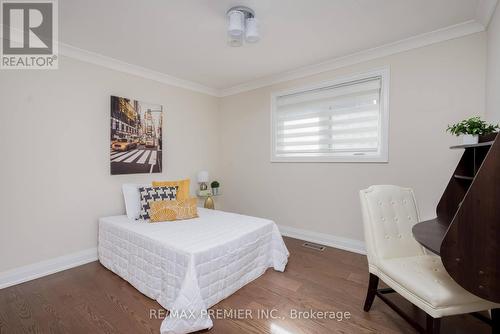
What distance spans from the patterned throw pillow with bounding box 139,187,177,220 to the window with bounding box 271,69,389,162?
1.61m

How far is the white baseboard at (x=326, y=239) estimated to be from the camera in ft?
9.41

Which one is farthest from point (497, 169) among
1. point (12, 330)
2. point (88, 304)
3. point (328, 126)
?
point (12, 330)

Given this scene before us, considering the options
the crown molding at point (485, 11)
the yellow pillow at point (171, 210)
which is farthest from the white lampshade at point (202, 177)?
the crown molding at point (485, 11)

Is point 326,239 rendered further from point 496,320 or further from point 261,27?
point 261,27

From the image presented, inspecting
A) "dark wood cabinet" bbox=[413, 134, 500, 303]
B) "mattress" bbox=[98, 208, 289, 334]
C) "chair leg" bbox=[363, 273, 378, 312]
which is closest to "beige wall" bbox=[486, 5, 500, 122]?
"dark wood cabinet" bbox=[413, 134, 500, 303]

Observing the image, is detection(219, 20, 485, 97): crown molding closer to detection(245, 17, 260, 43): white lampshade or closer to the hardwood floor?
detection(245, 17, 260, 43): white lampshade

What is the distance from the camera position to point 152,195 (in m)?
2.81

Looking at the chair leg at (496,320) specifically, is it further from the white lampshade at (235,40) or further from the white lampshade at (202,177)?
the white lampshade at (202,177)

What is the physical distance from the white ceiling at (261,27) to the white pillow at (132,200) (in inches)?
64.0

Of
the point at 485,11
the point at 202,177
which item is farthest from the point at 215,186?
the point at 485,11

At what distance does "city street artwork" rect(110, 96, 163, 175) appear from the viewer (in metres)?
2.87

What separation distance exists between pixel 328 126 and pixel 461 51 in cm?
146

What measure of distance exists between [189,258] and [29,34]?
2689 millimetres

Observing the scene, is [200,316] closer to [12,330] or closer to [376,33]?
[12,330]
